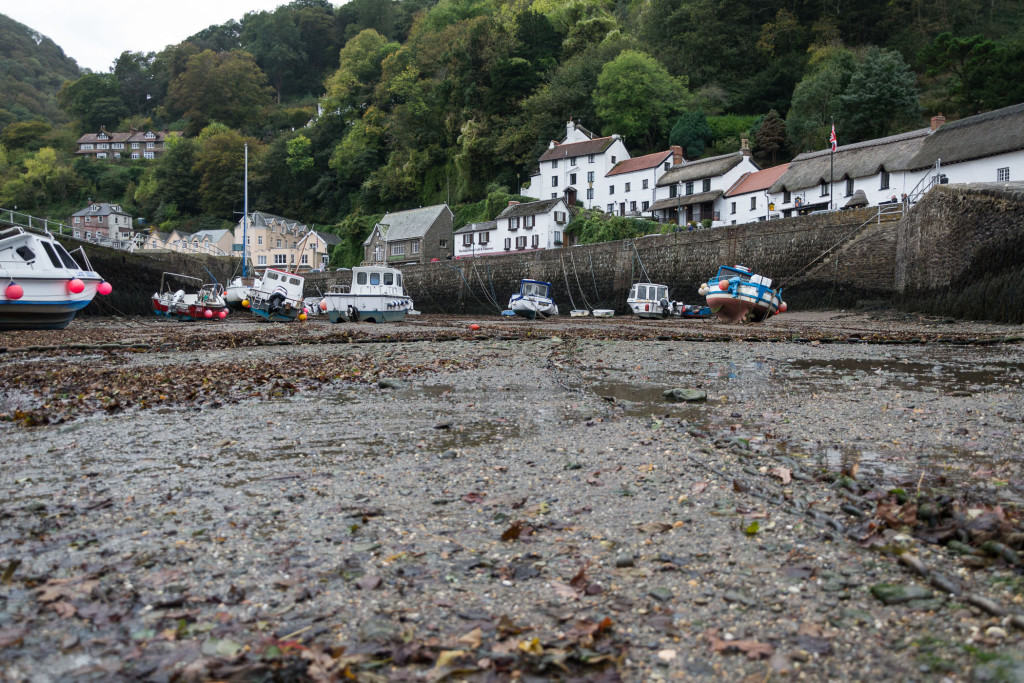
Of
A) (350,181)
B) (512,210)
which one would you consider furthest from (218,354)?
(350,181)

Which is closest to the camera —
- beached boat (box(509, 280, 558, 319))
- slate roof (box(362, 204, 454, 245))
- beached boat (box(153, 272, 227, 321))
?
beached boat (box(153, 272, 227, 321))

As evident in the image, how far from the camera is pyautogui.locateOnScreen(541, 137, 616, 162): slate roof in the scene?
63.1 metres

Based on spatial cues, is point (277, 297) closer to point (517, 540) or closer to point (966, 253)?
point (966, 253)

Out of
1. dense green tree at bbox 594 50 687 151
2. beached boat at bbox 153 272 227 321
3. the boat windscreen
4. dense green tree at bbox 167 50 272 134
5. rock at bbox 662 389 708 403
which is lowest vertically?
rock at bbox 662 389 708 403

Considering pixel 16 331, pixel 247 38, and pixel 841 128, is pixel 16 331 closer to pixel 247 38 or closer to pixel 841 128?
pixel 841 128

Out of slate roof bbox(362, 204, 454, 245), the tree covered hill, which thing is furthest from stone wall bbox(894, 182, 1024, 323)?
the tree covered hill

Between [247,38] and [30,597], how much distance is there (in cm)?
18502

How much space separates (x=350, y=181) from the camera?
3688 inches

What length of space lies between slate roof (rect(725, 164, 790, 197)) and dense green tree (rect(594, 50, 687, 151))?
15.1 meters

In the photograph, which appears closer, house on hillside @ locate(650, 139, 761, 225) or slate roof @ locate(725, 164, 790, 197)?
slate roof @ locate(725, 164, 790, 197)

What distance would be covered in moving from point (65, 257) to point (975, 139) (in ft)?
146

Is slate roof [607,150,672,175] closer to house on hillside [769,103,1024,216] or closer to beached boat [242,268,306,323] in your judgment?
house on hillside [769,103,1024,216]

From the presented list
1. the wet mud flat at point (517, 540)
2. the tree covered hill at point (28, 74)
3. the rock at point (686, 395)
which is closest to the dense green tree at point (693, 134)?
the wet mud flat at point (517, 540)

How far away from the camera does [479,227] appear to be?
6419 centimetres
